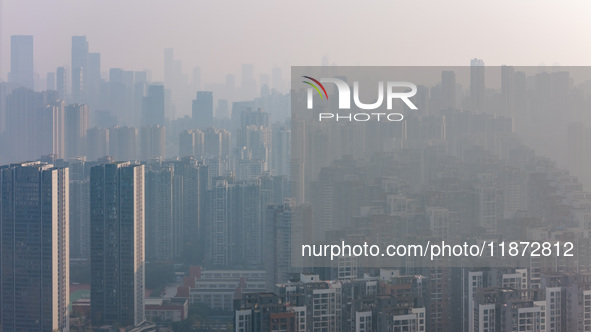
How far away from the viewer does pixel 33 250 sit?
366 cm

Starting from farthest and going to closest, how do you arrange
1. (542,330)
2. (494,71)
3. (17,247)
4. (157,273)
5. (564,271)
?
(157,273), (17,247), (494,71), (564,271), (542,330)

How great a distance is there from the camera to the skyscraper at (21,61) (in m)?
3.71

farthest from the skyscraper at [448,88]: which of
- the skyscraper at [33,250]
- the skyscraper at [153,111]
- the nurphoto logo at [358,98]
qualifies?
the skyscraper at [33,250]

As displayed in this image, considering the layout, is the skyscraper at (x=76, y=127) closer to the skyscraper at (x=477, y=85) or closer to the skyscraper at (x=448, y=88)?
the skyscraper at (x=448, y=88)

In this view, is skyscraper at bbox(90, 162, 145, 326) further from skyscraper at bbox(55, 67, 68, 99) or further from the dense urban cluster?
skyscraper at bbox(55, 67, 68, 99)

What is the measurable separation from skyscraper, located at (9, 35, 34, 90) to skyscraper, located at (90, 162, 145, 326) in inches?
24.1

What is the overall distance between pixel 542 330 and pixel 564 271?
13.7 inches

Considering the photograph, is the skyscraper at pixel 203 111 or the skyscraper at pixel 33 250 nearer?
the skyscraper at pixel 33 250

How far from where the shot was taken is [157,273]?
3891 mm

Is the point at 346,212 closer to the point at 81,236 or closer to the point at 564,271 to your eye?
the point at 564,271

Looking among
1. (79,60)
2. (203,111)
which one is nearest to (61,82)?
(79,60)

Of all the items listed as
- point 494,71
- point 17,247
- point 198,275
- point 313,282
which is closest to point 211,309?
point 198,275

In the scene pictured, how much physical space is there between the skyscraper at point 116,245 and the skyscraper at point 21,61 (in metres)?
0.61

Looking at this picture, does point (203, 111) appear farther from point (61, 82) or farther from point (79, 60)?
point (61, 82)
